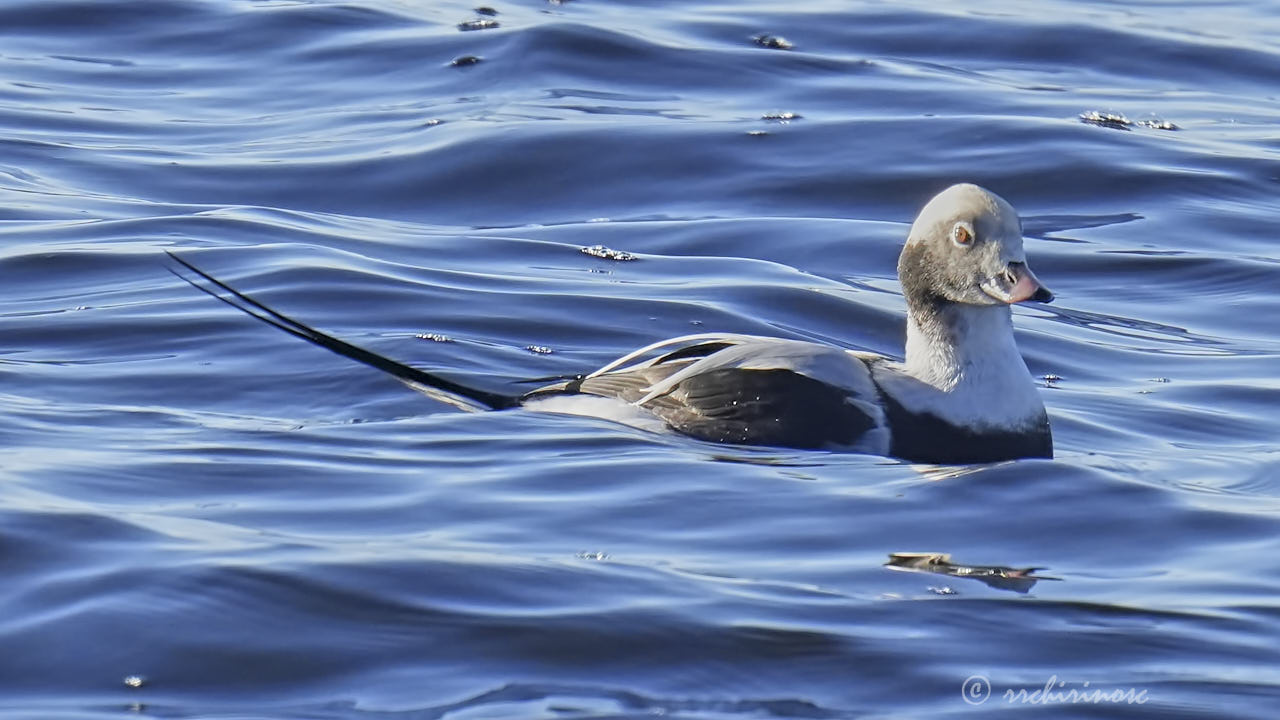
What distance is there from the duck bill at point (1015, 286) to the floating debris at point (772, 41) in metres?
7.82

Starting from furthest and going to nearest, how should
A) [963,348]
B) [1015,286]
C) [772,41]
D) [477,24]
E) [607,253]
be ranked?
[772,41]
[477,24]
[607,253]
[963,348]
[1015,286]

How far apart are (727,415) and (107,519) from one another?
1999 millimetres

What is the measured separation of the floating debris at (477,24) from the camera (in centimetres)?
1424

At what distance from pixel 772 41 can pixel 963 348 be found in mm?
8068

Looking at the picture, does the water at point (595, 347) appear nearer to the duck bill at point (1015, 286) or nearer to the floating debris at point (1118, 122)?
the floating debris at point (1118, 122)

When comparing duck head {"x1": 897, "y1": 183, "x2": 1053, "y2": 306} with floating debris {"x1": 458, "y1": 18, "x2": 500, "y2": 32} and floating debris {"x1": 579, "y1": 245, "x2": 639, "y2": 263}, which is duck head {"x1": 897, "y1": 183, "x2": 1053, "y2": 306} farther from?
floating debris {"x1": 458, "y1": 18, "x2": 500, "y2": 32}

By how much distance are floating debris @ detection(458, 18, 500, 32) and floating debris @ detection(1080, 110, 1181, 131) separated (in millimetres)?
3876

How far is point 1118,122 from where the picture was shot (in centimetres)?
1270

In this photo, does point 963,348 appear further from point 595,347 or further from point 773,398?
point 595,347

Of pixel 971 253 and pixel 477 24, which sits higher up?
pixel 477 24

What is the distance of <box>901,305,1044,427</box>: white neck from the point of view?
6.72 m

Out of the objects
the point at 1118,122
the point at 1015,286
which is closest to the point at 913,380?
the point at 1015,286

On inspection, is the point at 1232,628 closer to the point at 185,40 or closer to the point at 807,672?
the point at 807,672

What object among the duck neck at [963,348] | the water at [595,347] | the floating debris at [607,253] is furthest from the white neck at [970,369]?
the floating debris at [607,253]
